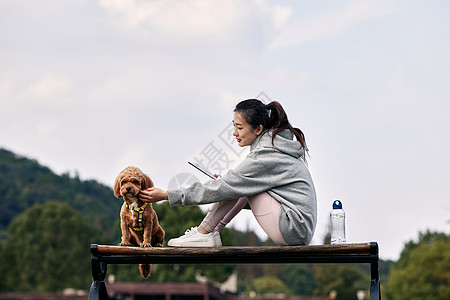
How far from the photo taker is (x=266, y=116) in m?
7.19

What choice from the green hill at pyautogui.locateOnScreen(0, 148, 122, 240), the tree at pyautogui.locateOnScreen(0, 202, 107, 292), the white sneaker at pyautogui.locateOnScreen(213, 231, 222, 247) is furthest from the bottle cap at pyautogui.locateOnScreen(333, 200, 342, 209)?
the green hill at pyautogui.locateOnScreen(0, 148, 122, 240)

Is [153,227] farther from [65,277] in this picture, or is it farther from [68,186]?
[68,186]

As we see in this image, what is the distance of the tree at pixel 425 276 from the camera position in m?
64.8

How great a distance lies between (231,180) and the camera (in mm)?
6844

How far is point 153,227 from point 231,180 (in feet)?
2.62

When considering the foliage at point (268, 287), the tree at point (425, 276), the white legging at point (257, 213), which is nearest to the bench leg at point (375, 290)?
the white legging at point (257, 213)

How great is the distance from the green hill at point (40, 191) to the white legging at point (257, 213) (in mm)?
96744

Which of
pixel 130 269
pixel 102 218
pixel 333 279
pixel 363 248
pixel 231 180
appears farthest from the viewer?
pixel 102 218

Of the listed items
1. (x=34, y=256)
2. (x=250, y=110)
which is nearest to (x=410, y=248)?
(x=34, y=256)

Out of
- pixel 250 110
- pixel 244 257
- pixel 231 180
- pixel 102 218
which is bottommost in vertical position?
pixel 244 257

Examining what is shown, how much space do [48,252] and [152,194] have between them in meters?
70.1

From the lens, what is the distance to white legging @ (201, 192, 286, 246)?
698cm

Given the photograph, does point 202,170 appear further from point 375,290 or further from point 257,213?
point 375,290

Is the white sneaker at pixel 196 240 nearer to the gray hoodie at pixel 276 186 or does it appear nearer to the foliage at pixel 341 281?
the gray hoodie at pixel 276 186
